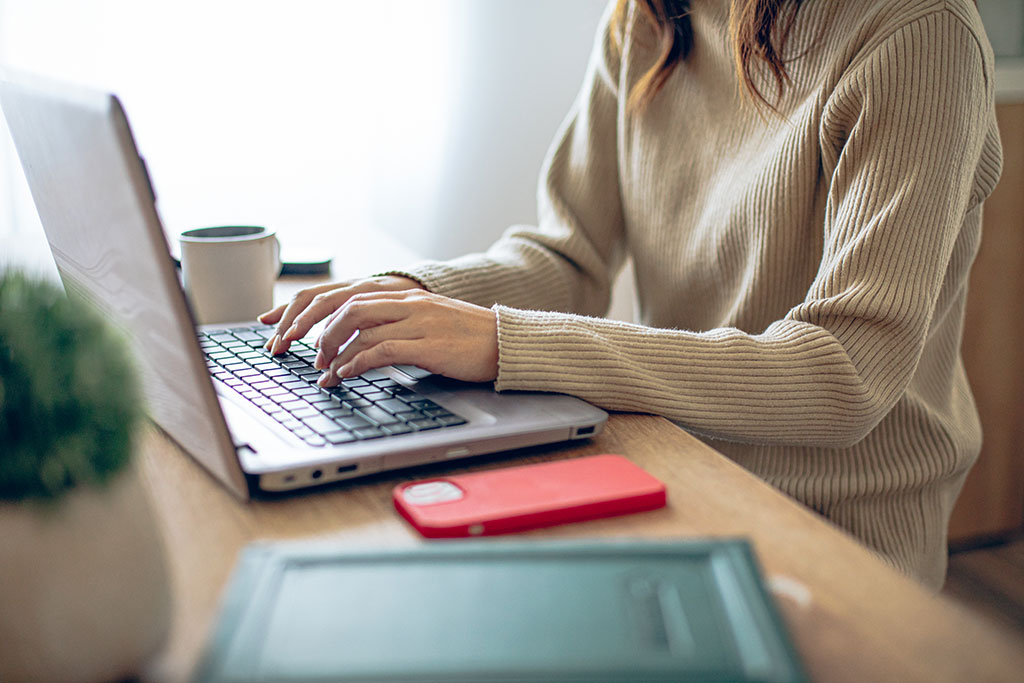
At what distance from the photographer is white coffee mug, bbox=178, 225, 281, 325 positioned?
0.90 metres

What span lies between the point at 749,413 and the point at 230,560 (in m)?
0.41

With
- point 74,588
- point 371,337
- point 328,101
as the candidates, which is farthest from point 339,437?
point 328,101

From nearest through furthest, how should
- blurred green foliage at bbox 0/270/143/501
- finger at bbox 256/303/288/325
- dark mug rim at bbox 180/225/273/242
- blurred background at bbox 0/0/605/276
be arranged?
blurred green foliage at bbox 0/270/143/501 < finger at bbox 256/303/288/325 < dark mug rim at bbox 180/225/273/242 < blurred background at bbox 0/0/605/276

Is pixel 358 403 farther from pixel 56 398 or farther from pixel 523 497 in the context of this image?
pixel 56 398

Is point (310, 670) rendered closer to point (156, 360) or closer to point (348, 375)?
point (156, 360)

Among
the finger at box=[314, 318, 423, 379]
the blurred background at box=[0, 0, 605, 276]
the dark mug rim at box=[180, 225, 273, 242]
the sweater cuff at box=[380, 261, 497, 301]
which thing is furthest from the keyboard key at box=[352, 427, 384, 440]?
the blurred background at box=[0, 0, 605, 276]

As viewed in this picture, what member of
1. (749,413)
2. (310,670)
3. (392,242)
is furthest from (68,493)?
(392,242)

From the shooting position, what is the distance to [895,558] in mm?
918

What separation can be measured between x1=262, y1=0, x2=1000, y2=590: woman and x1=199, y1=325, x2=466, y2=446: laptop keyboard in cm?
2

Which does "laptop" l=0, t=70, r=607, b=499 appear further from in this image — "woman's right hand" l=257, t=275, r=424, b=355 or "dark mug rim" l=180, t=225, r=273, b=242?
"dark mug rim" l=180, t=225, r=273, b=242

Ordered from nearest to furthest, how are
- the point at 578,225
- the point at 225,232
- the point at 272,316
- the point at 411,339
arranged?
the point at 411,339
the point at 272,316
the point at 225,232
the point at 578,225

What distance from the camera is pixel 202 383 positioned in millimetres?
488

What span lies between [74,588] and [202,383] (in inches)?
5.8

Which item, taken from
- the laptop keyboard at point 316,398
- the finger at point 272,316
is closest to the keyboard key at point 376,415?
the laptop keyboard at point 316,398
